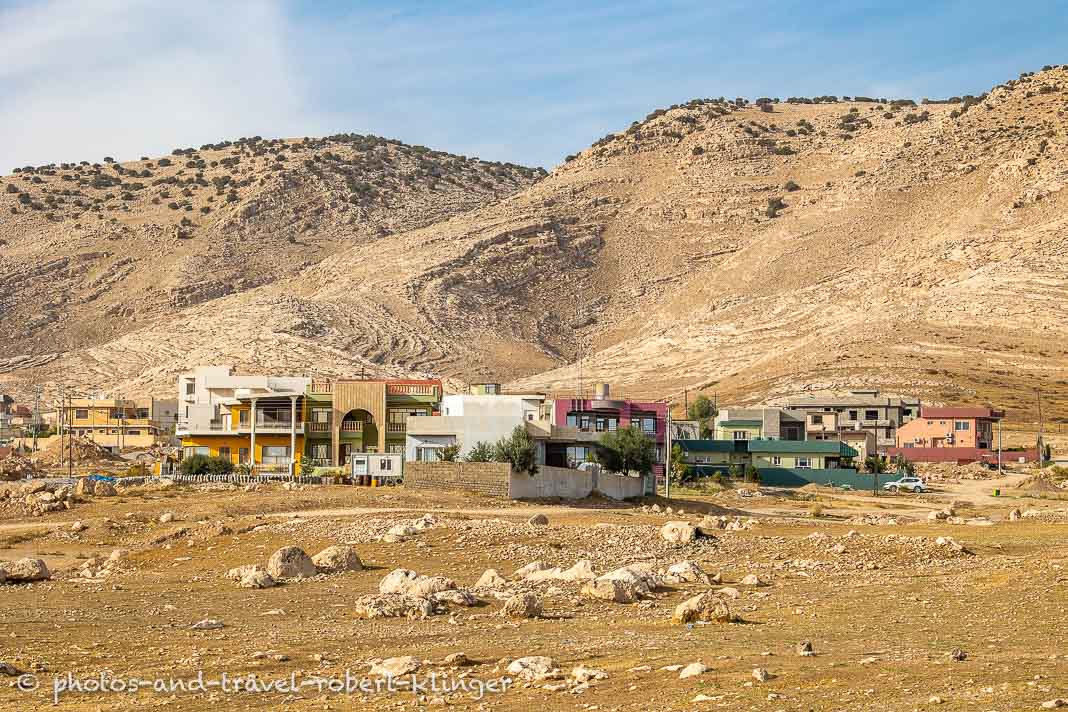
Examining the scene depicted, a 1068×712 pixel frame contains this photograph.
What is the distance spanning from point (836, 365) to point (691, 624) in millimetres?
88859

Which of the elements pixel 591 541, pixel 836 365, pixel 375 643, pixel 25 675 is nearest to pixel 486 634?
pixel 375 643

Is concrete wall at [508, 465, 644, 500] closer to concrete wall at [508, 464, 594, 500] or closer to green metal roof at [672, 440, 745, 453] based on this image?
concrete wall at [508, 464, 594, 500]

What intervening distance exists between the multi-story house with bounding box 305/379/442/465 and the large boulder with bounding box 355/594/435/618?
36783 millimetres

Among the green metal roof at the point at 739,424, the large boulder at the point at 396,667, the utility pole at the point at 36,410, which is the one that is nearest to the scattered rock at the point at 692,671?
the large boulder at the point at 396,667

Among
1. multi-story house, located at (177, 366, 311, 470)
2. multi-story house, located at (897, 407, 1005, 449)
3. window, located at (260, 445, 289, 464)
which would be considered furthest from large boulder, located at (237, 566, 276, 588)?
multi-story house, located at (897, 407, 1005, 449)

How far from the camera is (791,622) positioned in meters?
21.5

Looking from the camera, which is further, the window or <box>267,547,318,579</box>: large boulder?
the window

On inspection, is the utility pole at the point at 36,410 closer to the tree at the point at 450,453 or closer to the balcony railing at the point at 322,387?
the balcony railing at the point at 322,387

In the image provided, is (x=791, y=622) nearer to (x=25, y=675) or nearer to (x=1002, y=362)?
(x=25, y=675)

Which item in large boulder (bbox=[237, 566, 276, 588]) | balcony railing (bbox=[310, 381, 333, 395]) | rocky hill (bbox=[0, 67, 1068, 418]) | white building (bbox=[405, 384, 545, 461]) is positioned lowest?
large boulder (bbox=[237, 566, 276, 588])

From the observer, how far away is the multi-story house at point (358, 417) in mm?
60375

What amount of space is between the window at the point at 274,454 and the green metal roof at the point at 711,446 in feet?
89.0

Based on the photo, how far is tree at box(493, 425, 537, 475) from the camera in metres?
47.5

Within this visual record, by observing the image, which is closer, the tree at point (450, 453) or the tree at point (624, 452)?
the tree at point (450, 453)
